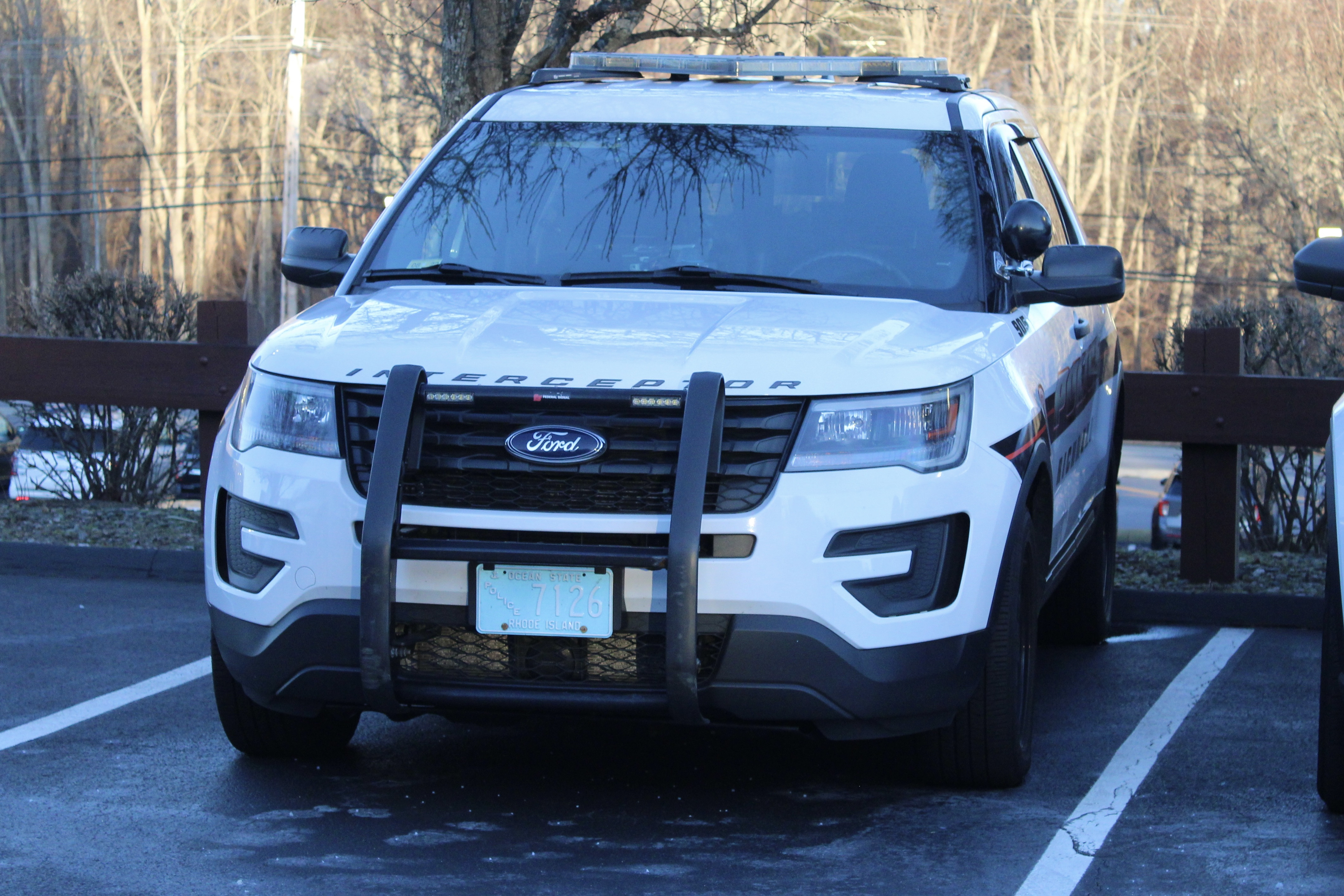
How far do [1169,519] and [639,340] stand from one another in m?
20.1

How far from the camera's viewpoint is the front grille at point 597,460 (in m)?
3.93

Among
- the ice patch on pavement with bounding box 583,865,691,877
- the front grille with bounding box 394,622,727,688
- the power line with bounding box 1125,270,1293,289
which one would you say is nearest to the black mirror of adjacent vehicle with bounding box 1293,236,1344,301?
the front grille with bounding box 394,622,727,688

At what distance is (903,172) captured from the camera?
17.0ft

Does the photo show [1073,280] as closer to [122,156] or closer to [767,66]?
[767,66]

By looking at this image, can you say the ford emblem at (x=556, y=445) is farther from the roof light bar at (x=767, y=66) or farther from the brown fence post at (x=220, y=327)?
the brown fence post at (x=220, y=327)

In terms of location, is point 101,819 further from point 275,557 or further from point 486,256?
point 486,256

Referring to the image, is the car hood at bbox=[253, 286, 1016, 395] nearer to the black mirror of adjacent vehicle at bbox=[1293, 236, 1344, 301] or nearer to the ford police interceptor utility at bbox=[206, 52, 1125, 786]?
the ford police interceptor utility at bbox=[206, 52, 1125, 786]

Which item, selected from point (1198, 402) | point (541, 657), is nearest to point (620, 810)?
point (541, 657)

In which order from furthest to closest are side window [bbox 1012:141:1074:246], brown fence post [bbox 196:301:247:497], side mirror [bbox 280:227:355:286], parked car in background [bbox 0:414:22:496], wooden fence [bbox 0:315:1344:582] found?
parked car in background [bbox 0:414:22:496], brown fence post [bbox 196:301:247:497], wooden fence [bbox 0:315:1344:582], side window [bbox 1012:141:1074:246], side mirror [bbox 280:227:355:286]

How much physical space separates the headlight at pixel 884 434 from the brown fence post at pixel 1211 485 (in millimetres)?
3938

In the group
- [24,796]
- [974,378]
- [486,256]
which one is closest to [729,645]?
[974,378]

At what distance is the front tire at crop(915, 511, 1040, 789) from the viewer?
14.2ft

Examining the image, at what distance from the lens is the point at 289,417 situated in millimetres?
4250

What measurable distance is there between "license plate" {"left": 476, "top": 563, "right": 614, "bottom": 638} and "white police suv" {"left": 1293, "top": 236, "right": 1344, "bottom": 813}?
5.97 feet
